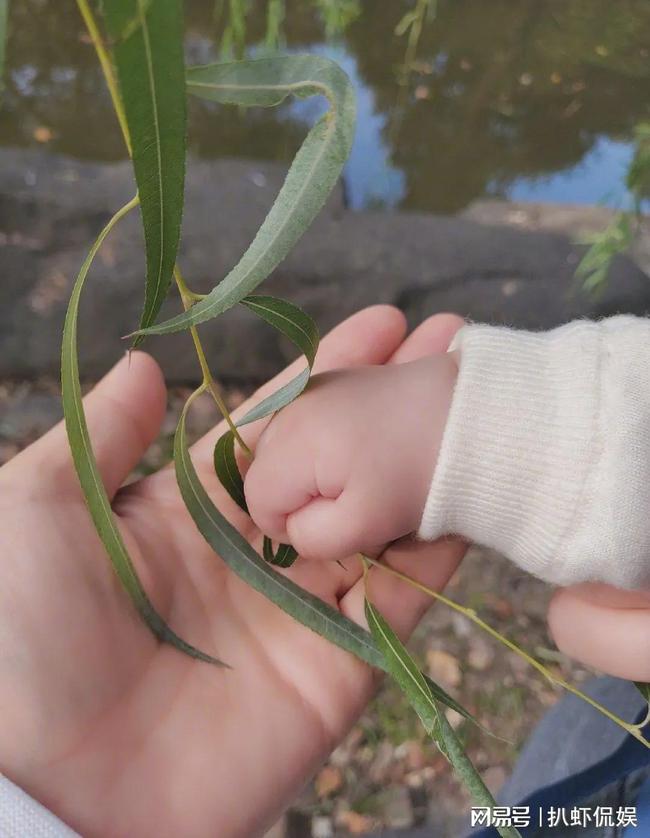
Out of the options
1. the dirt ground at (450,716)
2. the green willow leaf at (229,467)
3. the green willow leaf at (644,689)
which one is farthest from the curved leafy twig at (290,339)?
the dirt ground at (450,716)

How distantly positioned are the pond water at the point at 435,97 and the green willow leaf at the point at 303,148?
2.27 m

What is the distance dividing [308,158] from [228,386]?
4.67ft

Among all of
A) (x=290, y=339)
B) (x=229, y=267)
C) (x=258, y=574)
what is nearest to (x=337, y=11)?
(x=229, y=267)

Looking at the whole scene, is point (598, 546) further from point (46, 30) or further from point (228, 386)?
point (46, 30)

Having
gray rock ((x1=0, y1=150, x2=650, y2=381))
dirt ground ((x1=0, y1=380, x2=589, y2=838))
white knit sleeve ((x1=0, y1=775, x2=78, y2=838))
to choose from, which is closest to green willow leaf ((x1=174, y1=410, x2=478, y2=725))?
white knit sleeve ((x1=0, y1=775, x2=78, y2=838))

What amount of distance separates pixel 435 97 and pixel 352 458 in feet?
9.25

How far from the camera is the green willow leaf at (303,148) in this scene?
464 millimetres

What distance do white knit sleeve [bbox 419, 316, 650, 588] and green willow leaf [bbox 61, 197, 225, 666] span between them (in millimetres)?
296

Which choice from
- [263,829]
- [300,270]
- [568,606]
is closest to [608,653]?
[568,606]

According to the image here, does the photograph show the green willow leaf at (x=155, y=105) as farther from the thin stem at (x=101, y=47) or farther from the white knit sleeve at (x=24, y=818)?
the white knit sleeve at (x=24, y=818)

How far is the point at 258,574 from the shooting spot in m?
0.76

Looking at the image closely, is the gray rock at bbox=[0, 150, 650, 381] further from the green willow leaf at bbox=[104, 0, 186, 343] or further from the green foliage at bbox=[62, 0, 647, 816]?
the green willow leaf at bbox=[104, 0, 186, 343]

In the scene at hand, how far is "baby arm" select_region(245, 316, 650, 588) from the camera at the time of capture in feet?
2.36

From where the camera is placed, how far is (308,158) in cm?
49
